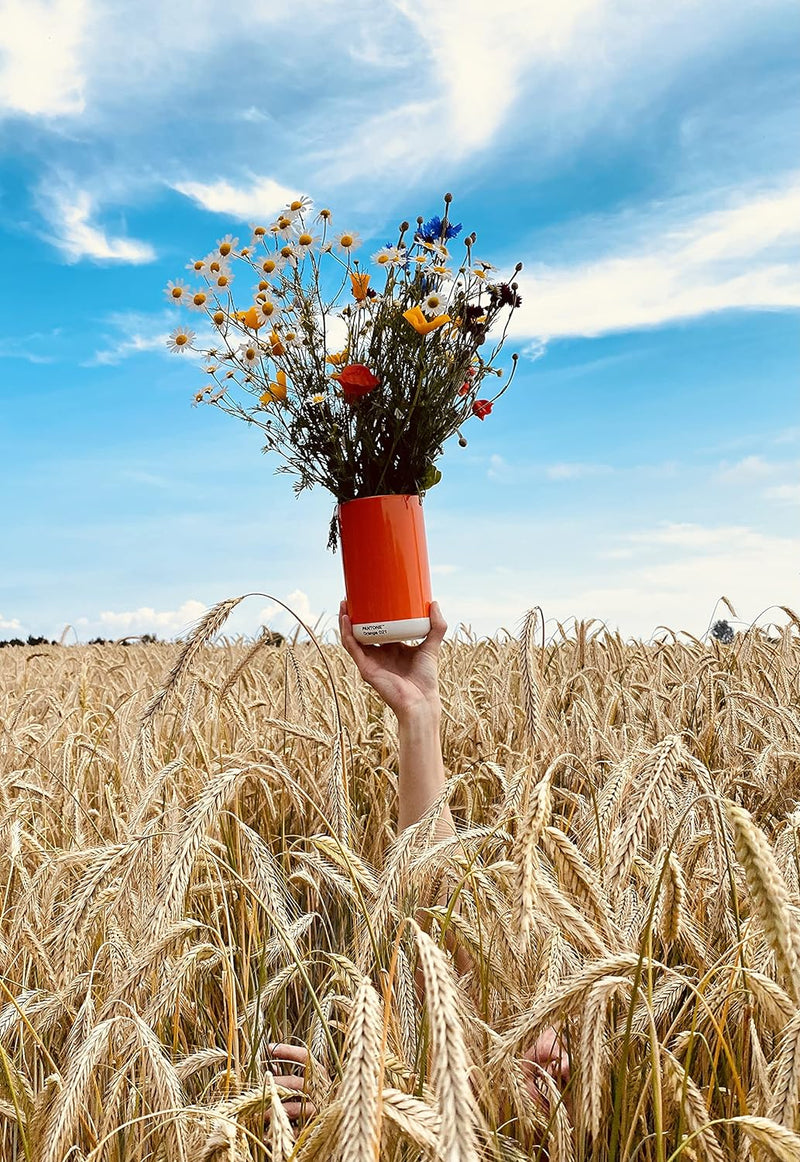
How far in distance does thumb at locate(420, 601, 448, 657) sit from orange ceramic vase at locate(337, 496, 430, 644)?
5cm

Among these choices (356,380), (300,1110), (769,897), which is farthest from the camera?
(356,380)

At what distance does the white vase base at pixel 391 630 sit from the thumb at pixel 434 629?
4 cm

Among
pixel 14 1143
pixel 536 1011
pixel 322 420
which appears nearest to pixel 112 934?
pixel 14 1143

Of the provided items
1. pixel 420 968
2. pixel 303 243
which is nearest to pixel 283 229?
pixel 303 243

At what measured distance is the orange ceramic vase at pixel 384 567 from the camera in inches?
83.4

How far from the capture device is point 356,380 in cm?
211

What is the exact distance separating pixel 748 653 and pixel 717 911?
2.28 m

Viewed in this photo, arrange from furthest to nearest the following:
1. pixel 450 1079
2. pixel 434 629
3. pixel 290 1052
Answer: pixel 434 629
pixel 290 1052
pixel 450 1079

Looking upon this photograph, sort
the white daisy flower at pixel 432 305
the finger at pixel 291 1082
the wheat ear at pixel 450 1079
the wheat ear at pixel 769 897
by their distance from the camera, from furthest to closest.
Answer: the white daisy flower at pixel 432 305, the finger at pixel 291 1082, the wheat ear at pixel 769 897, the wheat ear at pixel 450 1079

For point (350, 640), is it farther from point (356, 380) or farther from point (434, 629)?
point (356, 380)

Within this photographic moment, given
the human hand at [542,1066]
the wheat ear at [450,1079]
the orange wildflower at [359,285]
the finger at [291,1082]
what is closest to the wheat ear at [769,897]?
the wheat ear at [450,1079]

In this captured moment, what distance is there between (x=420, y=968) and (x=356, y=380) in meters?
1.28

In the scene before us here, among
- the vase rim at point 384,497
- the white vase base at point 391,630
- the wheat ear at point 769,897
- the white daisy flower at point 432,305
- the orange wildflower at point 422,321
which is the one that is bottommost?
the wheat ear at point 769,897

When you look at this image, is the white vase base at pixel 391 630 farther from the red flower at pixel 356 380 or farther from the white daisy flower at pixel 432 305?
the white daisy flower at pixel 432 305
